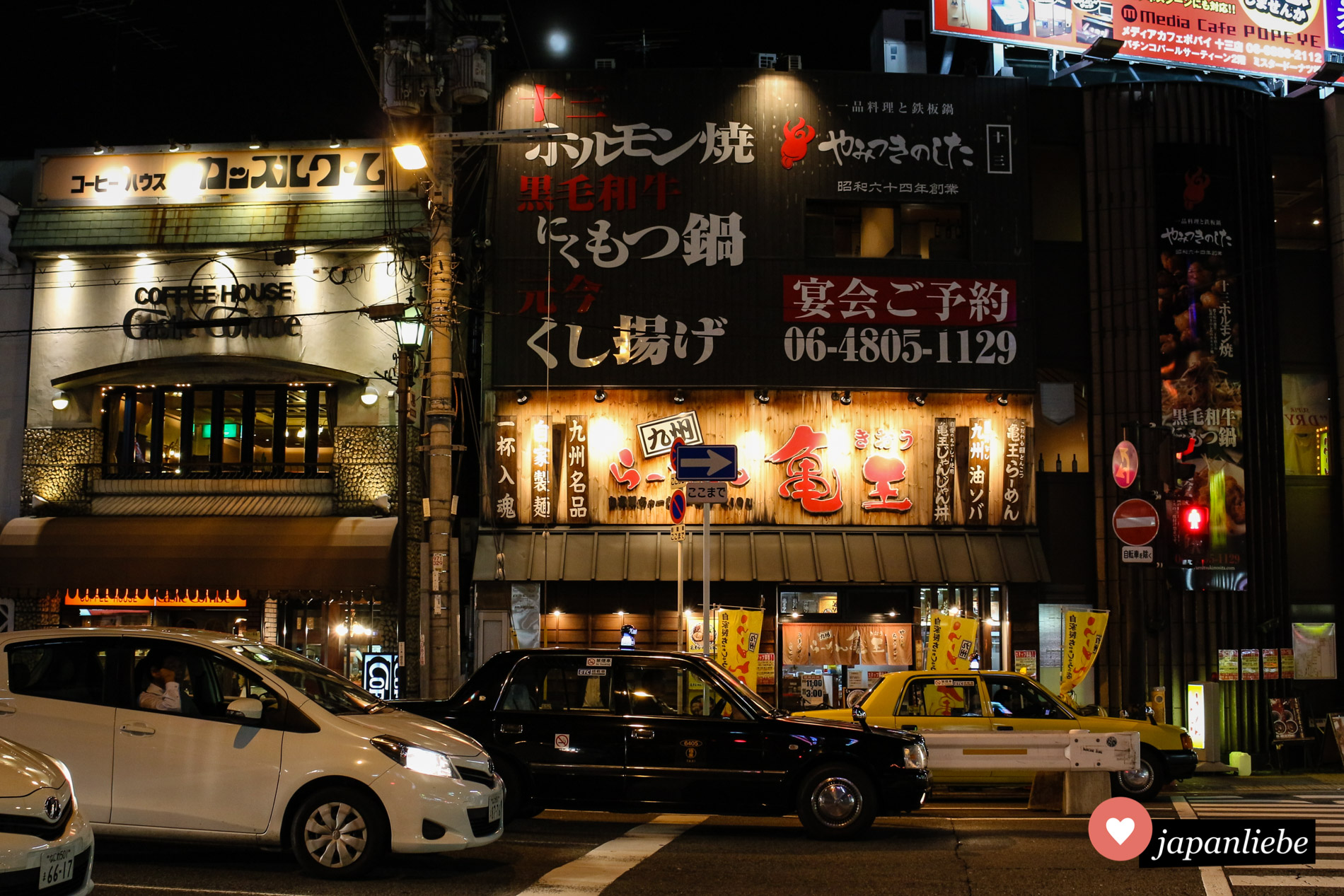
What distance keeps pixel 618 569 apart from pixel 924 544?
5549mm

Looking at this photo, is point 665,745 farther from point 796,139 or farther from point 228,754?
point 796,139

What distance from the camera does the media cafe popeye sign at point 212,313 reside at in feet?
69.5

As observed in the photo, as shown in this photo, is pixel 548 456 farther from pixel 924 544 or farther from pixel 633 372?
pixel 924 544

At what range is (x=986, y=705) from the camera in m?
13.9

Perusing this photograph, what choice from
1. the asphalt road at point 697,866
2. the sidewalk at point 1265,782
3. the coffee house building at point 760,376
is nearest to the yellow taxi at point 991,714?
the sidewalk at point 1265,782

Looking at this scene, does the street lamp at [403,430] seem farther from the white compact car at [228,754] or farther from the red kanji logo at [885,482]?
the white compact car at [228,754]

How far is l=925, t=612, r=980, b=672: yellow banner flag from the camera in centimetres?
1892

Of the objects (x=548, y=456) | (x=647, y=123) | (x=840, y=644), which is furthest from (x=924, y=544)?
(x=647, y=123)

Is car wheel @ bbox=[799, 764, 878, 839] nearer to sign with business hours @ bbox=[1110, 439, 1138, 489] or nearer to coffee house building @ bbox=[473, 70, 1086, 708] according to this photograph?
sign with business hours @ bbox=[1110, 439, 1138, 489]

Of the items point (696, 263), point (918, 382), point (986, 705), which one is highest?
point (696, 263)

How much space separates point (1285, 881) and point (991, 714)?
17.9ft

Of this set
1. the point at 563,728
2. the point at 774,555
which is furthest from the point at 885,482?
the point at 563,728

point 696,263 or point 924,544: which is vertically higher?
point 696,263

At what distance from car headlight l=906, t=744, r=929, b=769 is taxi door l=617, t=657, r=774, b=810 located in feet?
4.53
